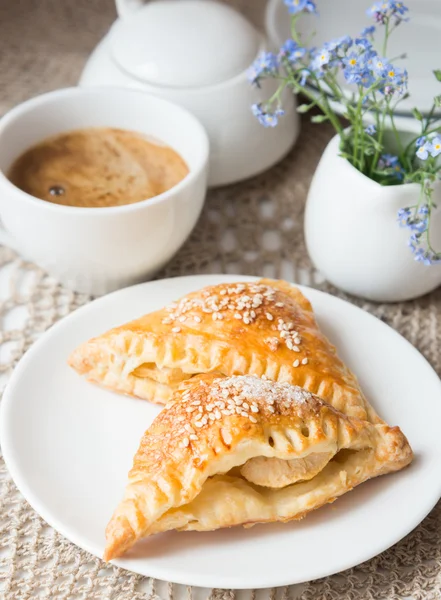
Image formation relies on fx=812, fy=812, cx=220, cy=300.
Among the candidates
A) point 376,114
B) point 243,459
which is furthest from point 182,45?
point 243,459

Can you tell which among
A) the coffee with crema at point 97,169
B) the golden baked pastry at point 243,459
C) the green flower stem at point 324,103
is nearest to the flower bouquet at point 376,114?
the green flower stem at point 324,103

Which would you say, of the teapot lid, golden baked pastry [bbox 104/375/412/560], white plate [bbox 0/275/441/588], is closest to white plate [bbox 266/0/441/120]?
the teapot lid

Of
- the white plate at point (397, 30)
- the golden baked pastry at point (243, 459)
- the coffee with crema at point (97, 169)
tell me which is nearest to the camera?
the golden baked pastry at point (243, 459)

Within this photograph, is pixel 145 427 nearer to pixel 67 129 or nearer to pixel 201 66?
pixel 67 129

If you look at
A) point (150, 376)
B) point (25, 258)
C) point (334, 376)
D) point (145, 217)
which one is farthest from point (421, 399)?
point (25, 258)

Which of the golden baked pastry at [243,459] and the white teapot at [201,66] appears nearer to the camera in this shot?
the golden baked pastry at [243,459]

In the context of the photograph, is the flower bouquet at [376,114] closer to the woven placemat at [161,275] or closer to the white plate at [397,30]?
the woven placemat at [161,275]
